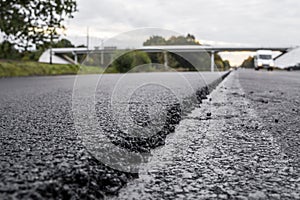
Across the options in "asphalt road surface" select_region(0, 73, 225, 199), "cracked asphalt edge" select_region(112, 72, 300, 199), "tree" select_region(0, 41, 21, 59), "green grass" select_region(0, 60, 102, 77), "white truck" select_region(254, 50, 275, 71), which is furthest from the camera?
"white truck" select_region(254, 50, 275, 71)

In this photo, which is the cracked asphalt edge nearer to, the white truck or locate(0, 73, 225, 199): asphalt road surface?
locate(0, 73, 225, 199): asphalt road surface

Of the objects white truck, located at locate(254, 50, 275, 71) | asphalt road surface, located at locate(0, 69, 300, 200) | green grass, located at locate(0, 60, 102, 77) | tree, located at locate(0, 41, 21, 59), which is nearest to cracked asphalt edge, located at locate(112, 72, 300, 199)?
asphalt road surface, located at locate(0, 69, 300, 200)

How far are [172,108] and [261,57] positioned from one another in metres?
46.9

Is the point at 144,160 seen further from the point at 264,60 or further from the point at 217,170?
the point at 264,60

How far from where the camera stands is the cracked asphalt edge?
966mm

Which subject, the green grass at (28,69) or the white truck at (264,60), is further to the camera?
the white truck at (264,60)

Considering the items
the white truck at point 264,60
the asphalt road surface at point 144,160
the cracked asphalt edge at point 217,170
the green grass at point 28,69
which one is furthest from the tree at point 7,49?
the white truck at point 264,60

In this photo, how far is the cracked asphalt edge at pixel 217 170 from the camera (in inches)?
38.0

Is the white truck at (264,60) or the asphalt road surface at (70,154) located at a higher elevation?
the white truck at (264,60)

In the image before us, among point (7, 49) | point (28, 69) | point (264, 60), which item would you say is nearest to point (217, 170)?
point (7, 49)

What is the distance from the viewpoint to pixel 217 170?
1.19 meters

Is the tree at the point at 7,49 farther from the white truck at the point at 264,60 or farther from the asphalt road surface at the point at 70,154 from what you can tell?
the white truck at the point at 264,60

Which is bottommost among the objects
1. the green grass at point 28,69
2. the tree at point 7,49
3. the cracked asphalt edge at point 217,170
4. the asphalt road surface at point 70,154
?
the cracked asphalt edge at point 217,170

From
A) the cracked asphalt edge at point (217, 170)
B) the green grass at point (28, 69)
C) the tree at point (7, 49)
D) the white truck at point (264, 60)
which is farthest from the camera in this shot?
the white truck at point (264, 60)
